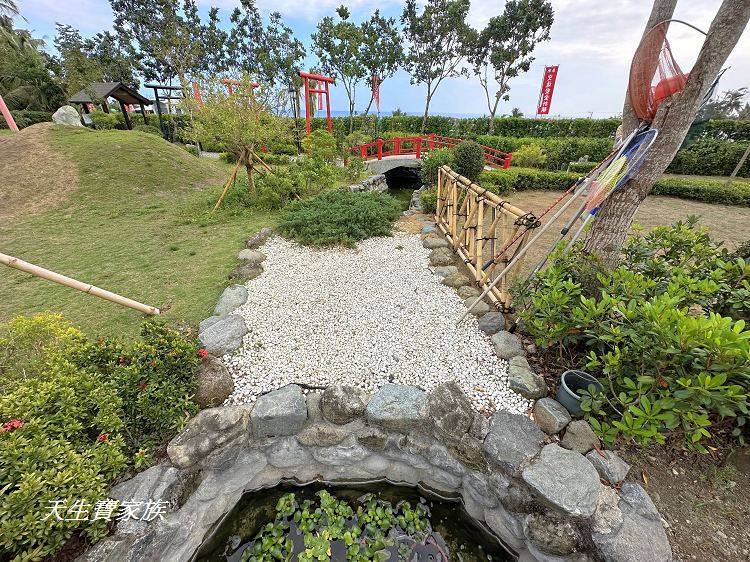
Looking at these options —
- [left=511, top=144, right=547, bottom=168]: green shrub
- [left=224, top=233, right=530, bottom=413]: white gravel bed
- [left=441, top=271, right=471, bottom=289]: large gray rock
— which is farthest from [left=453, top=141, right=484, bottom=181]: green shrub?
[left=511, top=144, right=547, bottom=168]: green shrub

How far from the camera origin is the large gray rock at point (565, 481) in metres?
2.15

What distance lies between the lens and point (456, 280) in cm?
495

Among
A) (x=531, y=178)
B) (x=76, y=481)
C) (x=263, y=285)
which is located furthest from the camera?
(x=531, y=178)

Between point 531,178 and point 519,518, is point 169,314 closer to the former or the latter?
point 519,518

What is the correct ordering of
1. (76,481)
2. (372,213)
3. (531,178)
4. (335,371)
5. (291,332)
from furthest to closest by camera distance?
(531,178) < (372,213) < (291,332) < (335,371) < (76,481)

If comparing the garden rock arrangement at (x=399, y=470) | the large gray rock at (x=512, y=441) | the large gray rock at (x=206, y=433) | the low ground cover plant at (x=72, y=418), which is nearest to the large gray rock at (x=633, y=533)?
the garden rock arrangement at (x=399, y=470)

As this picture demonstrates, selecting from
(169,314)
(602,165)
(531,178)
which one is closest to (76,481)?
(169,314)

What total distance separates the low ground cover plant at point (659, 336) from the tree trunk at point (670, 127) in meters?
A: 0.24

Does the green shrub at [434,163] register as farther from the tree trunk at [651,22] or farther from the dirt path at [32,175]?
the dirt path at [32,175]

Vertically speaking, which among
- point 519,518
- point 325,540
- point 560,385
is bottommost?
point 325,540

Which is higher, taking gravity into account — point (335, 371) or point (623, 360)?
point (623, 360)

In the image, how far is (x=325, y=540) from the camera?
2.40m

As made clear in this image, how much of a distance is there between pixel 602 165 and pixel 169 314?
548cm

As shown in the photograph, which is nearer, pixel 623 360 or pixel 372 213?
pixel 623 360
